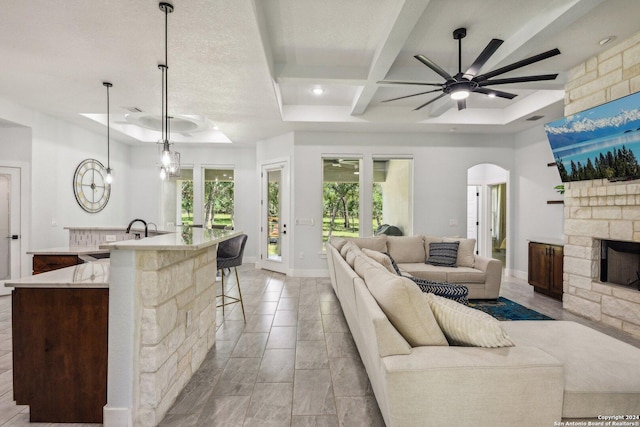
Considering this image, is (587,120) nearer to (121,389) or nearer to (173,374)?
(173,374)

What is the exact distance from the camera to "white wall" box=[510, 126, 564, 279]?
5.35 metres

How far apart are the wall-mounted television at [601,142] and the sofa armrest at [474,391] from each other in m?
2.81

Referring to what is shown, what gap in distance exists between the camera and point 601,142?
3318mm

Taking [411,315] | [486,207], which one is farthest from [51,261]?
[486,207]

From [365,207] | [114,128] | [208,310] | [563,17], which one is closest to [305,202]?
[365,207]

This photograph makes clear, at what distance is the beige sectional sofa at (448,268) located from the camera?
438 cm

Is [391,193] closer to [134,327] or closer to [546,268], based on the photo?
[546,268]

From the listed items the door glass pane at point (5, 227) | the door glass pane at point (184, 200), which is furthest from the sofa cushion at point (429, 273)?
the door glass pane at point (5, 227)

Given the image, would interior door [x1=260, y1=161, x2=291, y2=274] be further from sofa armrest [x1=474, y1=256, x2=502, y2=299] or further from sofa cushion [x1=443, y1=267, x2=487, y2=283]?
sofa armrest [x1=474, y1=256, x2=502, y2=299]

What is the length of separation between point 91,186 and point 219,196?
2.59 meters

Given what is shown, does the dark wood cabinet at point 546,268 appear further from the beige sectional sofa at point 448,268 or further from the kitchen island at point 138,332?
the kitchen island at point 138,332

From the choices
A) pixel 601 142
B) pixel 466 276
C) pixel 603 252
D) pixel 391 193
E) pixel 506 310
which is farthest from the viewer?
pixel 391 193

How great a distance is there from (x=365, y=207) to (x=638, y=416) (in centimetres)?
475

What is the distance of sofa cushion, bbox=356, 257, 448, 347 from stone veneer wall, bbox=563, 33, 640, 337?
302 centimetres
